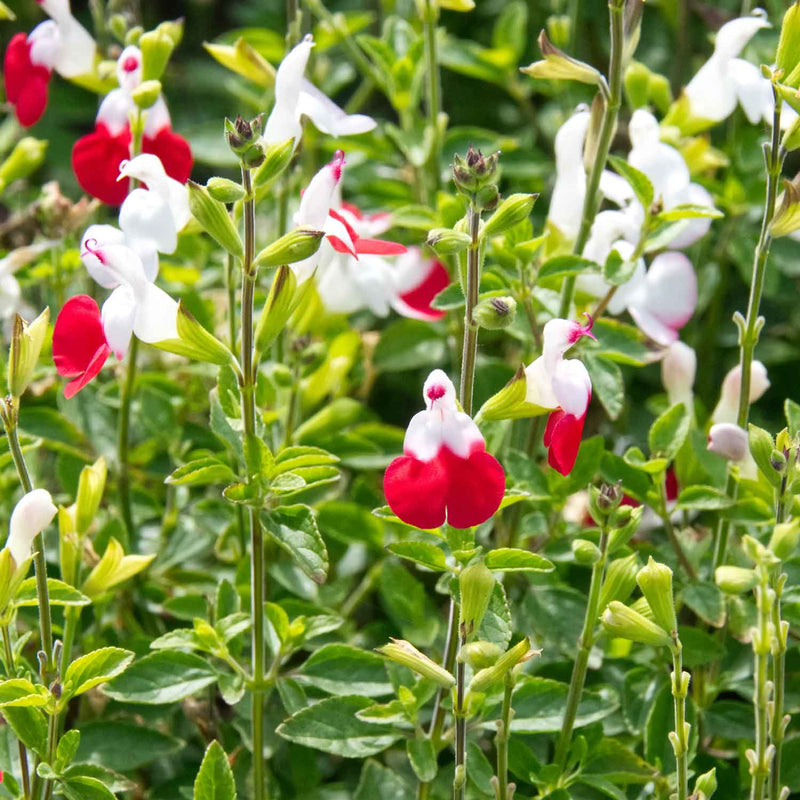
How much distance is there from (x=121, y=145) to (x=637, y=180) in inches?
16.8

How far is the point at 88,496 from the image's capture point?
93cm

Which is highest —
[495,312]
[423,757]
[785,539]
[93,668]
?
[495,312]

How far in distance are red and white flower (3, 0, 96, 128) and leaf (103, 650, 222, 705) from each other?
515mm

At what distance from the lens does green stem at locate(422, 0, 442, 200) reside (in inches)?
49.4

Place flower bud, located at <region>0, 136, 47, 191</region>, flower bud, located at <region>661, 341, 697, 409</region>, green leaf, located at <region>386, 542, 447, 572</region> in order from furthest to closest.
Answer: flower bud, located at <region>0, 136, 47, 191</region>
flower bud, located at <region>661, 341, 697, 409</region>
green leaf, located at <region>386, 542, 447, 572</region>

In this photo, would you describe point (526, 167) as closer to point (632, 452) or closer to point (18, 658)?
point (632, 452)

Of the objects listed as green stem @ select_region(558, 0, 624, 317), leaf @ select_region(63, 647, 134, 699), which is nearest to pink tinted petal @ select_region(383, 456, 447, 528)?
leaf @ select_region(63, 647, 134, 699)

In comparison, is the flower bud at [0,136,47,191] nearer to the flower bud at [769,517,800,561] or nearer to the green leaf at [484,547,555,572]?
the green leaf at [484,547,555,572]

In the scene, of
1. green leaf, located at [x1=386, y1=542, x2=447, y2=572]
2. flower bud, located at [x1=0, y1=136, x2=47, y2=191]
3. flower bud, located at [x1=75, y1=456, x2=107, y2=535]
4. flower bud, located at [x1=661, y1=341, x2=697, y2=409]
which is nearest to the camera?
green leaf, located at [x1=386, y1=542, x2=447, y2=572]

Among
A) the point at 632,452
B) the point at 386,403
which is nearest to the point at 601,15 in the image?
the point at 386,403

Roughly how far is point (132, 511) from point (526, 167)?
1.99ft

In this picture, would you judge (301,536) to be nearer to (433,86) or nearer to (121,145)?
(121,145)

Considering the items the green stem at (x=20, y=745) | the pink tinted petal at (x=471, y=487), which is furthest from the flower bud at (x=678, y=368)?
the green stem at (x=20, y=745)

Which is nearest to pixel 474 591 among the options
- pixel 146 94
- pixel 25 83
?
pixel 146 94
